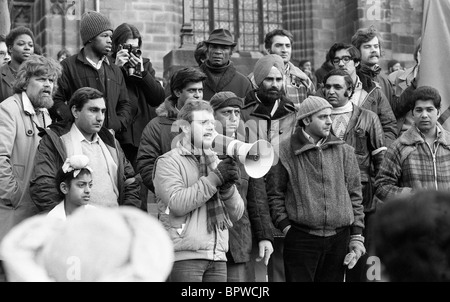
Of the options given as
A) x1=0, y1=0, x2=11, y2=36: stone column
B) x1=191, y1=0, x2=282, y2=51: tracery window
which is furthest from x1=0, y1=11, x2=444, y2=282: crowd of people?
x1=191, y1=0, x2=282, y2=51: tracery window

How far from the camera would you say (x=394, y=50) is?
71.2ft

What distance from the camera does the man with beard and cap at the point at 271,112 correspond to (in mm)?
8312

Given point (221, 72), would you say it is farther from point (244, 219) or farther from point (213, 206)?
point (213, 206)

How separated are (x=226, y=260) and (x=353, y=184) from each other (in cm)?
144

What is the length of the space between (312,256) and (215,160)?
122cm

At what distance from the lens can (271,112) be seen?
857 cm

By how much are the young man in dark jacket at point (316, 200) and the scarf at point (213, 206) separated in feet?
2.66

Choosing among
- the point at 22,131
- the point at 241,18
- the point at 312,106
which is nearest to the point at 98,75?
the point at 22,131

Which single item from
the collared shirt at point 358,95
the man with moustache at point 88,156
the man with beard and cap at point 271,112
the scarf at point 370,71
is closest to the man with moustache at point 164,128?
the man with moustache at point 88,156

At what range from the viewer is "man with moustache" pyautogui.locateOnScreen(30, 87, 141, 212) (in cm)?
728

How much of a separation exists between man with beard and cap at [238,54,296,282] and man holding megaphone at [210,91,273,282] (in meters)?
0.47

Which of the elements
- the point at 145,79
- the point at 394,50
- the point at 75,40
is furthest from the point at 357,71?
the point at 394,50
